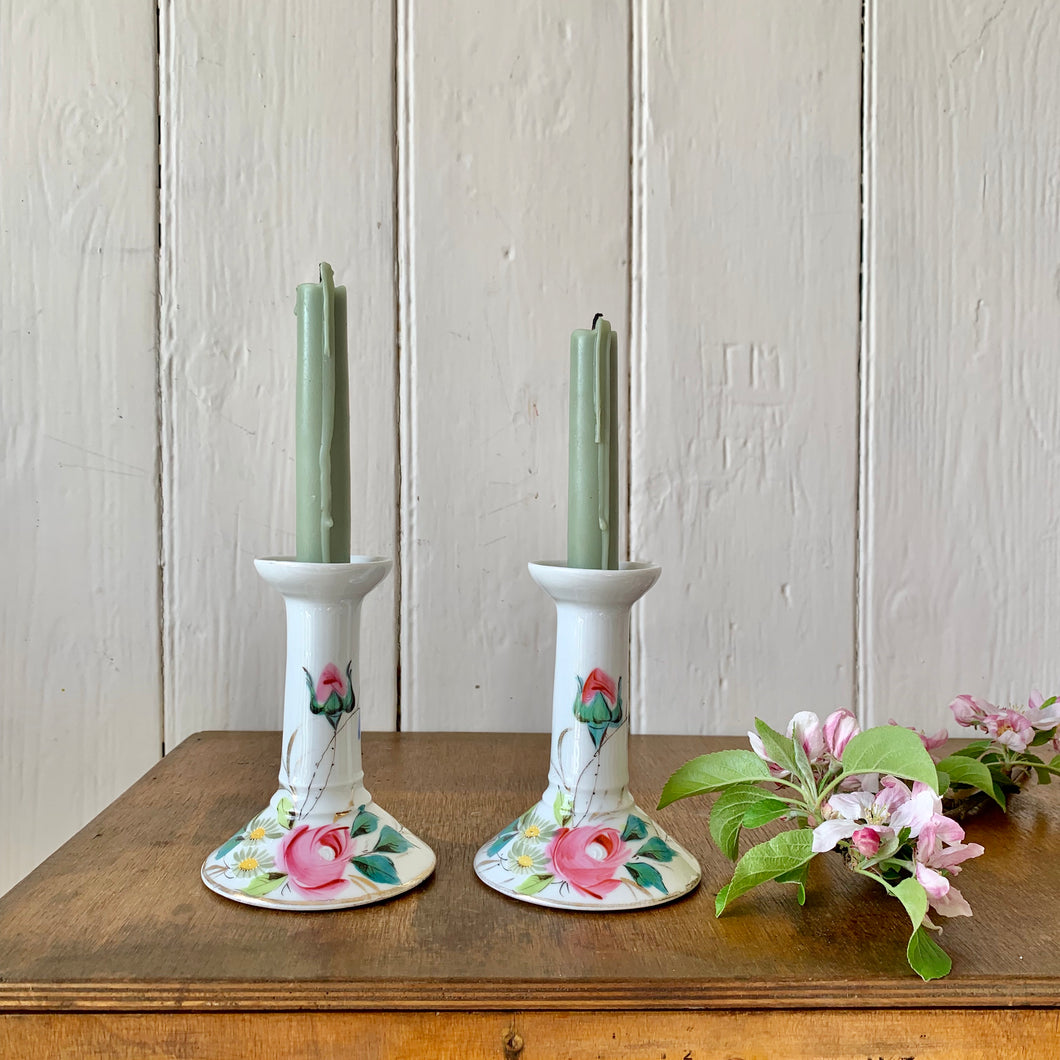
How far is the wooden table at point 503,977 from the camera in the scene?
310 mm

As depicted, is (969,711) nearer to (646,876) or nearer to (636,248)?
(646,876)

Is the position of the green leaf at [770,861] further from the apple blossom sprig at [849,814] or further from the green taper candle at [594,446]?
the green taper candle at [594,446]

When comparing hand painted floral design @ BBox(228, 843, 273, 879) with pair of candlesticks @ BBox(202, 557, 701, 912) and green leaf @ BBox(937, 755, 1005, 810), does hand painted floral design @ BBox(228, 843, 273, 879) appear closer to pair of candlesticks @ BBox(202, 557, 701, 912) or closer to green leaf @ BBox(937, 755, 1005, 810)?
pair of candlesticks @ BBox(202, 557, 701, 912)

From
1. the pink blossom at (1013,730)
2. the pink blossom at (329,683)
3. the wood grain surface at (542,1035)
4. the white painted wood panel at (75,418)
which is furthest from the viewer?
the white painted wood panel at (75,418)

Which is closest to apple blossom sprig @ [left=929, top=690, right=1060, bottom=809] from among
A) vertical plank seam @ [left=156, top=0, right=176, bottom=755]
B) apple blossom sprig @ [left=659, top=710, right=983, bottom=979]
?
apple blossom sprig @ [left=659, top=710, right=983, bottom=979]

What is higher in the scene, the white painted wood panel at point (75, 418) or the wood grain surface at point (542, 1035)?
the white painted wood panel at point (75, 418)

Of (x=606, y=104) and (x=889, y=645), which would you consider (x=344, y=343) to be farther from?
(x=889, y=645)

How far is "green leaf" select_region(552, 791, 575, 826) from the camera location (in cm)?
41

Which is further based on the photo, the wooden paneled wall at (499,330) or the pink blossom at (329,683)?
the wooden paneled wall at (499,330)

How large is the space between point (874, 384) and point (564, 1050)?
516 mm

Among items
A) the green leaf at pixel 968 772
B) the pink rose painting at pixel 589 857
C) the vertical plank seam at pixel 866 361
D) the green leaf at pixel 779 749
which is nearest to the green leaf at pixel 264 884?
the pink rose painting at pixel 589 857

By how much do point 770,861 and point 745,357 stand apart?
0.40 metres

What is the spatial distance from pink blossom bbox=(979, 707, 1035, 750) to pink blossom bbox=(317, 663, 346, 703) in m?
0.37

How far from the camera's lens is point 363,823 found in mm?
410
